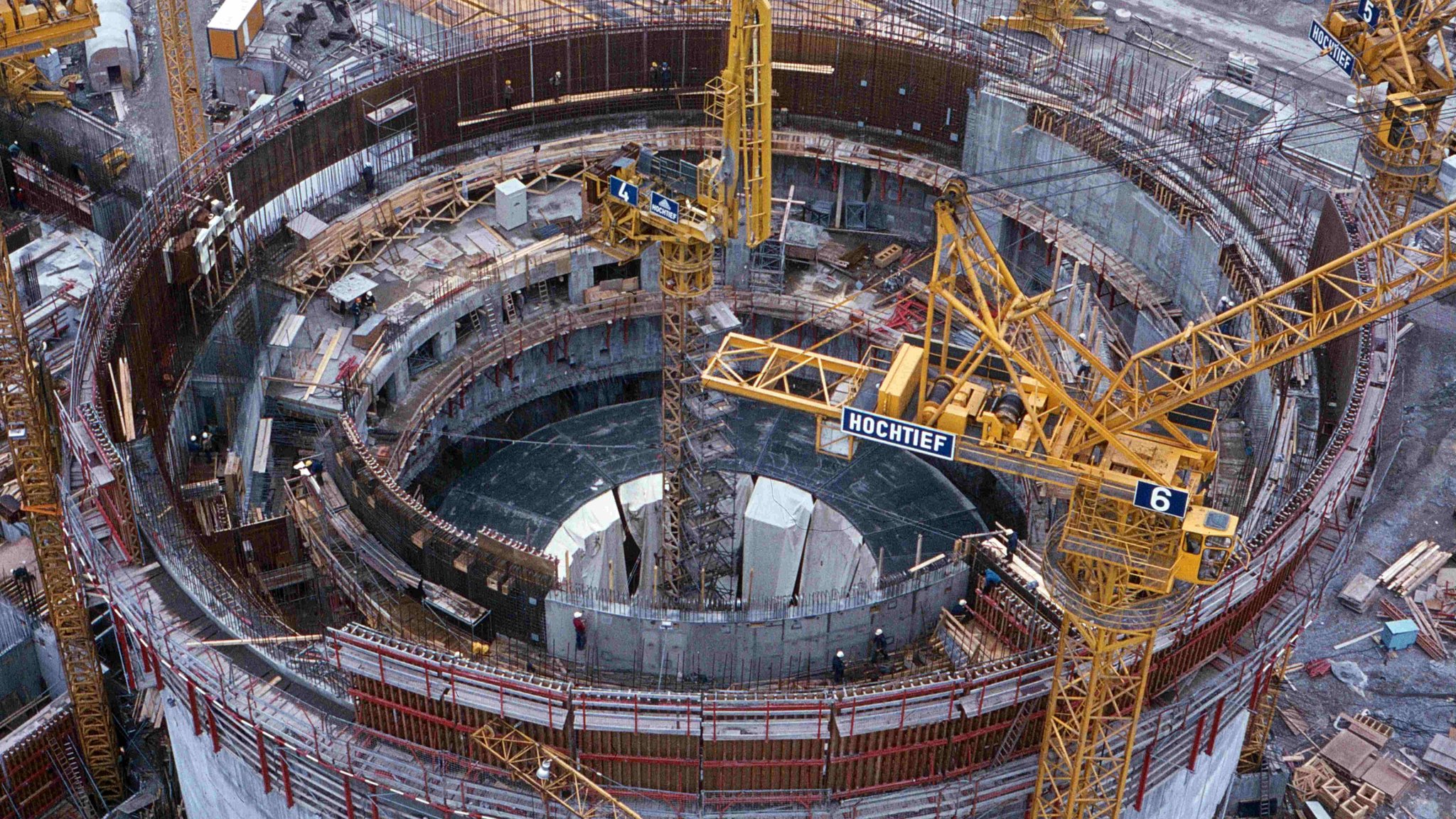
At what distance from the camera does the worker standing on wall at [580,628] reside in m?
63.3

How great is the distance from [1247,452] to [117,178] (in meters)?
60.7

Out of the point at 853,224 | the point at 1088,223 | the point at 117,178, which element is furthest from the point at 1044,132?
the point at 117,178

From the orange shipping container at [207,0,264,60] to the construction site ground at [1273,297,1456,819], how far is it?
2718 inches

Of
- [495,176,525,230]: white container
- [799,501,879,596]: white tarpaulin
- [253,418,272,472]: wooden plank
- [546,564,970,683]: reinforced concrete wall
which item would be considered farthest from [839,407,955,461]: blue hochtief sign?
[495,176,525,230]: white container

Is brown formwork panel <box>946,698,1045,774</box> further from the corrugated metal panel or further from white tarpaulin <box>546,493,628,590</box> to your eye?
the corrugated metal panel

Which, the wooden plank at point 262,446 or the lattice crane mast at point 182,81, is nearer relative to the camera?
the wooden plank at point 262,446

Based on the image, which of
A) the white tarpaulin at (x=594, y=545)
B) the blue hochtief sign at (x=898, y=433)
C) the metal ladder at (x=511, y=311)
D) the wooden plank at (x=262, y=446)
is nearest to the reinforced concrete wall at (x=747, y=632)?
the blue hochtief sign at (x=898, y=433)

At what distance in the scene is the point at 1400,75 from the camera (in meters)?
79.1

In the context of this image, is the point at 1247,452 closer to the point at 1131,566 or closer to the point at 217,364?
the point at 1131,566

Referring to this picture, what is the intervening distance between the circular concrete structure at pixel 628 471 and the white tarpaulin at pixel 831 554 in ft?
8.24

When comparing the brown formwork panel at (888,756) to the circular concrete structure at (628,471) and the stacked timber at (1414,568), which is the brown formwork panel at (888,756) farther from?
the stacked timber at (1414,568)

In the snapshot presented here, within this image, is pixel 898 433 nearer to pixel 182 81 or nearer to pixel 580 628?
pixel 580 628

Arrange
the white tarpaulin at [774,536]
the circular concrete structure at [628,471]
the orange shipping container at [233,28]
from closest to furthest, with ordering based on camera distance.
Result: the circular concrete structure at [628,471], the white tarpaulin at [774,536], the orange shipping container at [233,28]

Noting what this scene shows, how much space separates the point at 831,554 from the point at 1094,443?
27.2 metres
